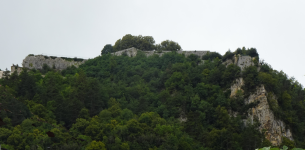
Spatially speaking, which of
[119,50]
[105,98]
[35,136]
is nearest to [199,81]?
[105,98]

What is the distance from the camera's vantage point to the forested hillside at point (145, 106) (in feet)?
132

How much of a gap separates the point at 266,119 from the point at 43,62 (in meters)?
36.8

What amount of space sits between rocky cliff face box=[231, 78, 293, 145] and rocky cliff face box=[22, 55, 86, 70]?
31.2 meters

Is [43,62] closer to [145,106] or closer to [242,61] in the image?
[145,106]

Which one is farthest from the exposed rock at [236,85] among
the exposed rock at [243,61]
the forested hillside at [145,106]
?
the exposed rock at [243,61]

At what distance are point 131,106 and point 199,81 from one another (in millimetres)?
10788

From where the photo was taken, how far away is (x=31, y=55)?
6194cm

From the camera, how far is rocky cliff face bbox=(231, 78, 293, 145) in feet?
147

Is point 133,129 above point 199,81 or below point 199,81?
below

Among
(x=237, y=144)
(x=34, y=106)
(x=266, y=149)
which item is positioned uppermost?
(x=266, y=149)

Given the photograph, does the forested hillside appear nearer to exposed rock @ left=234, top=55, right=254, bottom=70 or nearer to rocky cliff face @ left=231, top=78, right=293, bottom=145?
rocky cliff face @ left=231, top=78, right=293, bottom=145

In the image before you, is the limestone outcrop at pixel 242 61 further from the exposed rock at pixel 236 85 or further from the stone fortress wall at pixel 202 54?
the exposed rock at pixel 236 85

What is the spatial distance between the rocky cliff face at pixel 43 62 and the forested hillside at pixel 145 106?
220 centimetres

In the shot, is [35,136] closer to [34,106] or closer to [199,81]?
[34,106]
